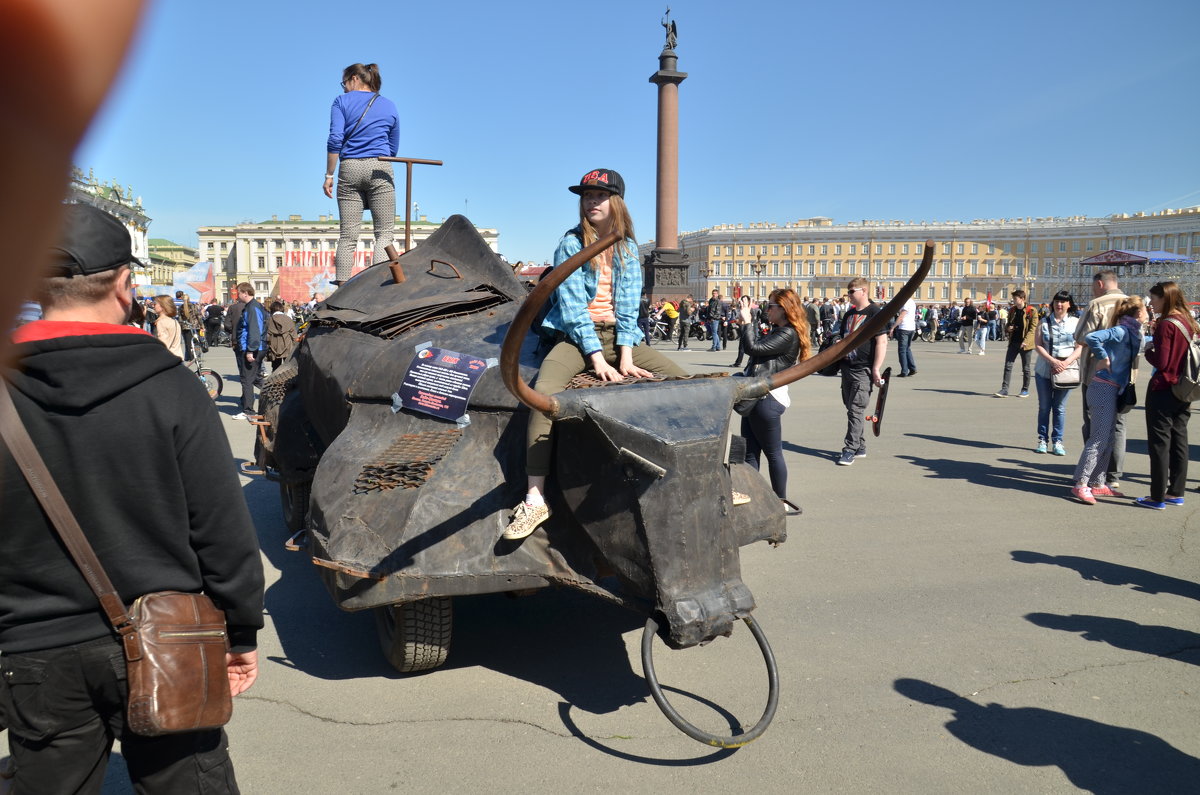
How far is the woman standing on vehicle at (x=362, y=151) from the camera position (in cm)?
710

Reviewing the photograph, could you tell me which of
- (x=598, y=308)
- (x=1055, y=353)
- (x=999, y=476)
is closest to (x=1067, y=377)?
(x=1055, y=353)

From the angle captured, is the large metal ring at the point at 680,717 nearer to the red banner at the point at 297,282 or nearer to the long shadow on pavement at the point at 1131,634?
the long shadow on pavement at the point at 1131,634

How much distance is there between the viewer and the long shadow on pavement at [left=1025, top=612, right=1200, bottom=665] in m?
4.35

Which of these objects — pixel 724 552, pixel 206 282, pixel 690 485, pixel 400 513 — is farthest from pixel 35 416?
pixel 206 282

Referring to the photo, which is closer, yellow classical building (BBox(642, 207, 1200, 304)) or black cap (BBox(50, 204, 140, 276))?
black cap (BBox(50, 204, 140, 276))

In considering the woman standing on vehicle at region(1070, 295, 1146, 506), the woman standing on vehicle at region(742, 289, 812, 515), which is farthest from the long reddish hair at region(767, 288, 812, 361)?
the woman standing on vehicle at region(1070, 295, 1146, 506)

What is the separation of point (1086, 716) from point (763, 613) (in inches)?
66.7

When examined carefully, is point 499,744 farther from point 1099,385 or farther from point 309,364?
point 1099,385

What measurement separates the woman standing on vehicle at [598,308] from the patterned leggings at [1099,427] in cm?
501

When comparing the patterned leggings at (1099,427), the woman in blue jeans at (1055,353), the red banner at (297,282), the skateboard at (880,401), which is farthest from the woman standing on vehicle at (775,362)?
the red banner at (297,282)

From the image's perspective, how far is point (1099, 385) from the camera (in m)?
7.28

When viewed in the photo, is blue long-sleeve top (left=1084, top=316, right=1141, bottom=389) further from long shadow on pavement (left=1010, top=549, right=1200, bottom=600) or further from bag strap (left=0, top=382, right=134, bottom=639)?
bag strap (left=0, top=382, right=134, bottom=639)

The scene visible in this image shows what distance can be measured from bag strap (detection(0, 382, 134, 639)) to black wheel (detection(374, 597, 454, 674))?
6.17 ft

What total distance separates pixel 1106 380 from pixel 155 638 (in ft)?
25.4
